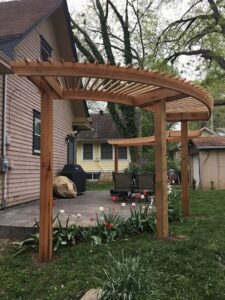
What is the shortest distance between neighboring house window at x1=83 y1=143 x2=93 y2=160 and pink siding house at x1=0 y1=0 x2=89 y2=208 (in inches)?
447

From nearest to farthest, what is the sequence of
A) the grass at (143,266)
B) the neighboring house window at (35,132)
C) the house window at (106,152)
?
the grass at (143,266)
the neighboring house window at (35,132)
the house window at (106,152)

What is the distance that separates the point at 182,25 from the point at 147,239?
15205 millimetres

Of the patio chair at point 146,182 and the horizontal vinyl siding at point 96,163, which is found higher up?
the horizontal vinyl siding at point 96,163

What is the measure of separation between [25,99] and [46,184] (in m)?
5.26

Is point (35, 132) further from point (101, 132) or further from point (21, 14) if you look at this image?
point (101, 132)

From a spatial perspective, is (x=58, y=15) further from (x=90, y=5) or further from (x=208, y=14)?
(x=90, y=5)

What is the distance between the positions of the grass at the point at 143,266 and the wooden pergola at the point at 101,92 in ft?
1.19

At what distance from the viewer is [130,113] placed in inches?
742

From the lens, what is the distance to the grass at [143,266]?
3.62m

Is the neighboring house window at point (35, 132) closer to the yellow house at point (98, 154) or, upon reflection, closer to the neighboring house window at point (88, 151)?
the yellow house at point (98, 154)

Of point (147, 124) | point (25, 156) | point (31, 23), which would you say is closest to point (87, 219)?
point (25, 156)

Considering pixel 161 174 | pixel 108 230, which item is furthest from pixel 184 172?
pixel 108 230

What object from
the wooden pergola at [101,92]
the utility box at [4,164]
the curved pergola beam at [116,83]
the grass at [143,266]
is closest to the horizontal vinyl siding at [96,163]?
the utility box at [4,164]

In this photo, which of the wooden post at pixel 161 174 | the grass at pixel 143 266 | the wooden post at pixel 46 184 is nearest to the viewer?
the grass at pixel 143 266
